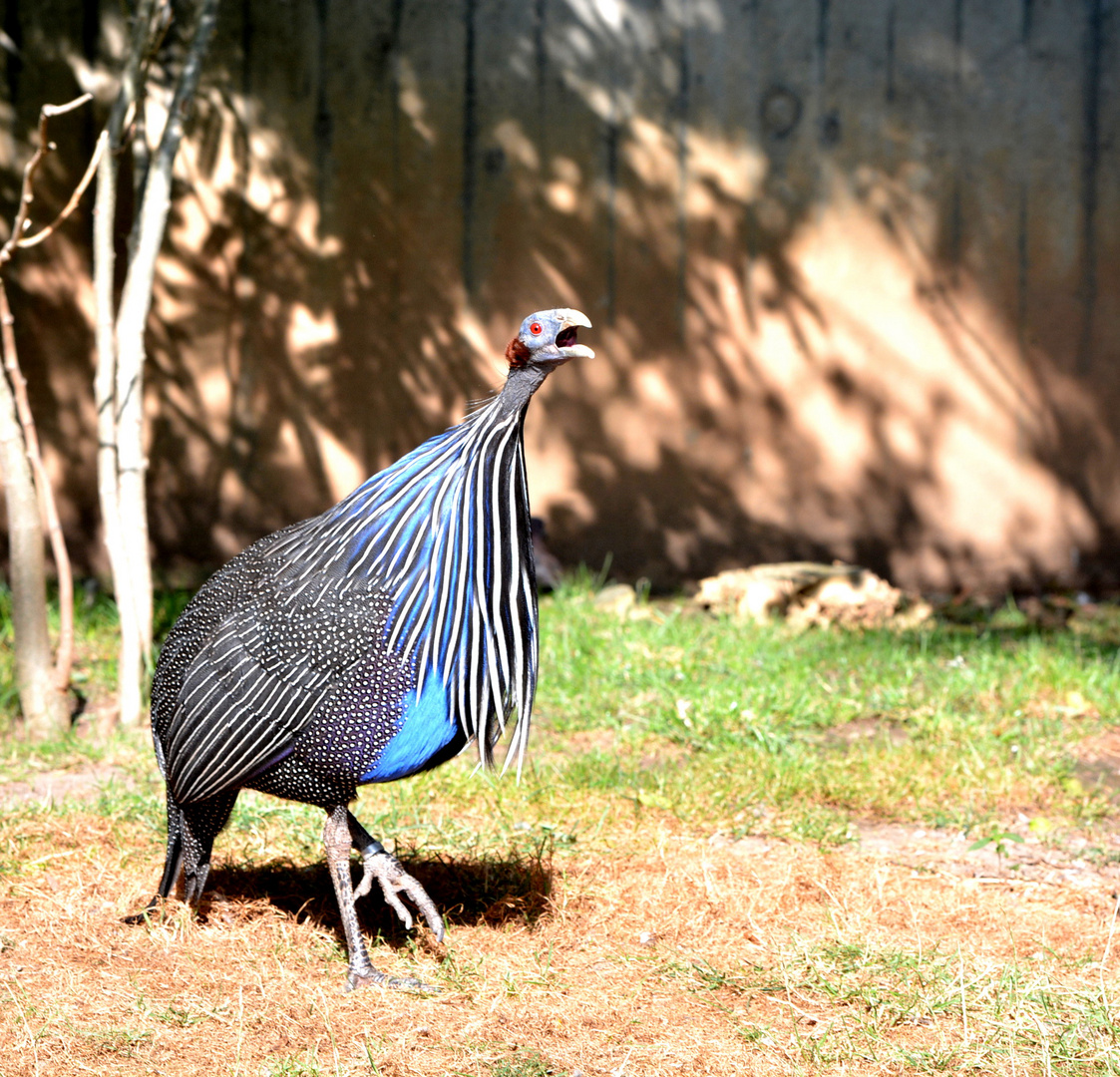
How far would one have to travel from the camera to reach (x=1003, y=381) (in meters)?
6.51

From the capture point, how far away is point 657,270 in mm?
6406

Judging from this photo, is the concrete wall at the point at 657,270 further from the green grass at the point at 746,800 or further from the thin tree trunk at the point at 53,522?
the thin tree trunk at the point at 53,522

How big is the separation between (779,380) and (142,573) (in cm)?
310

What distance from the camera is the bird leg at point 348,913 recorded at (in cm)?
310

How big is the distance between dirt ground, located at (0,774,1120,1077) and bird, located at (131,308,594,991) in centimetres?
25

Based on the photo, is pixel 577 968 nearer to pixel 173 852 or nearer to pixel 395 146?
pixel 173 852

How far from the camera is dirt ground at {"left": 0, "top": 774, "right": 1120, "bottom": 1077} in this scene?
2787 millimetres

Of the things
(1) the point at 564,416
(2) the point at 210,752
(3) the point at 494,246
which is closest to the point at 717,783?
(2) the point at 210,752

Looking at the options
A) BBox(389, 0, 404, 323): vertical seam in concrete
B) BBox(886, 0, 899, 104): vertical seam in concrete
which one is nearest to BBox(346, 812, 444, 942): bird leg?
BBox(389, 0, 404, 323): vertical seam in concrete

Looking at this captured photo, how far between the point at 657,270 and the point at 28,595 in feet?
10.4

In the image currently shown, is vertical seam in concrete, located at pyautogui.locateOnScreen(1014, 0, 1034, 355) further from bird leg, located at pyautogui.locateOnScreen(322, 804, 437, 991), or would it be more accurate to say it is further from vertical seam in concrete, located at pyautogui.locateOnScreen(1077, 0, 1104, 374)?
bird leg, located at pyautogui.locateOnScreen(322, 804, 437, 991)

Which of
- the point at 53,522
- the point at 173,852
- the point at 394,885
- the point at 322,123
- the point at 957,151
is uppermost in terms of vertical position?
the point at 322,123

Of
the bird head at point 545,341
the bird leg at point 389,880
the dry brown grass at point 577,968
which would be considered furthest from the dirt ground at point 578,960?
the bird head at point 545,341

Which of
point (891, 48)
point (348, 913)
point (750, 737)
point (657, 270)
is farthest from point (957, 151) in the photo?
point (348, 913)
